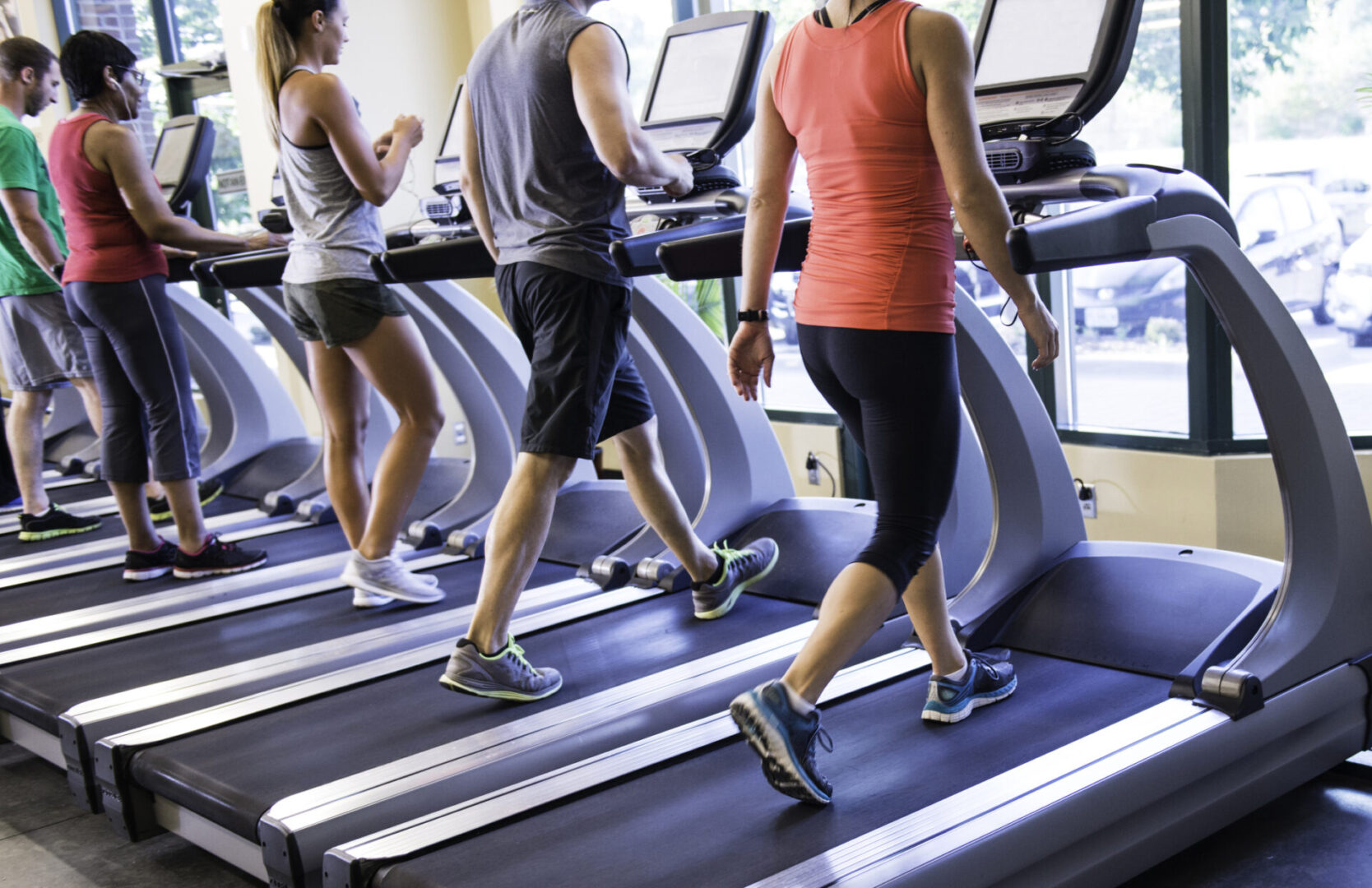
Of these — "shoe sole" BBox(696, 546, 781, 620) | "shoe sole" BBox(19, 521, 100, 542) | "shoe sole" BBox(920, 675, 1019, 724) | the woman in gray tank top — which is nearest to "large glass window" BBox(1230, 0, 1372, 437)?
"shoe sole" BBox(696, 546, 781, 620)

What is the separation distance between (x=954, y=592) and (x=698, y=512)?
3.05 ft

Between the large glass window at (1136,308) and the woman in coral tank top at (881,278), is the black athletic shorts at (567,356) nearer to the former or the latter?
the woman in coral tank top at (881,278)

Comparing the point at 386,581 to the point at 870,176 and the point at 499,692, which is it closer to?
the point at 499,692

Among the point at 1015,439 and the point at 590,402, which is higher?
the point at 590,402

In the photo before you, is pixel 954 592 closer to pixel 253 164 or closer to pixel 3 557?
pixel 3 557

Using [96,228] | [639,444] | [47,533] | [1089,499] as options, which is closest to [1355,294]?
[1089,499]

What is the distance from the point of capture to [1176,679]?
2209 mm

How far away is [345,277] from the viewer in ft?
9.99

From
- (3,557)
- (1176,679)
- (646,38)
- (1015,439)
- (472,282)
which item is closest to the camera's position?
(1176,679)

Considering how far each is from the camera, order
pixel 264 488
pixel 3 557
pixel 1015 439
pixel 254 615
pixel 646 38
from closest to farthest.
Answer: pixel 1015 439
pixel 254 615
pixel 3 557
pixel 264 488
pixel 646 38

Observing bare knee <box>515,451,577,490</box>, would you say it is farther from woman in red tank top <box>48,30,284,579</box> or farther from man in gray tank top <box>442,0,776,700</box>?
woman in red tank top <box>48,30,284,579</box>

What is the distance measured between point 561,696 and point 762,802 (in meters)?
0.69

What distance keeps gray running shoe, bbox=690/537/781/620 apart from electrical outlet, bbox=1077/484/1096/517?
55.9 inches

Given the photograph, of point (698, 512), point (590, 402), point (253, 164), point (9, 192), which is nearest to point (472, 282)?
point (253, 164)
